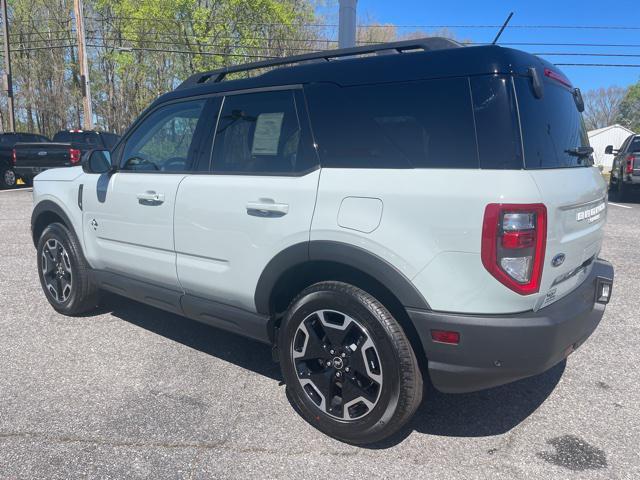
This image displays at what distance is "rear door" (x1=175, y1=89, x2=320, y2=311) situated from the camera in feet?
8.91

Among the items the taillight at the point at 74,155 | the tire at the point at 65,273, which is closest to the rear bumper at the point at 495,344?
the tire at the point at 65,273

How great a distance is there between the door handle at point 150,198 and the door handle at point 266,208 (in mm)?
846

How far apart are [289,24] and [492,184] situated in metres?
27.3

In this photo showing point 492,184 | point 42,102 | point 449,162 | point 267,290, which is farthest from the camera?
point 42,102

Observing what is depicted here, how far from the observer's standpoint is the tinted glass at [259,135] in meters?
2.86

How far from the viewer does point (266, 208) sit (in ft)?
9.13

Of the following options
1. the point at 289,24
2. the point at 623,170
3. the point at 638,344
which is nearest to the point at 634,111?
the point at 289,24

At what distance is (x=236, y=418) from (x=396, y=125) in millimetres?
1855

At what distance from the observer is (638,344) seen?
3951mm

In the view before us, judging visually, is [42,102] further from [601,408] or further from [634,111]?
[634,111]

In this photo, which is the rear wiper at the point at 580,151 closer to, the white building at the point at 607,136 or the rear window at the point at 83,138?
the rear window at the point at 83,138

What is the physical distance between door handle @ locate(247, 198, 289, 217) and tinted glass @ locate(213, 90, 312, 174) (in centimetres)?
20

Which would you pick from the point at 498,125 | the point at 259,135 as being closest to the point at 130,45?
the point at 259,135

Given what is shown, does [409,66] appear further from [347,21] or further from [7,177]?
[7,177]
